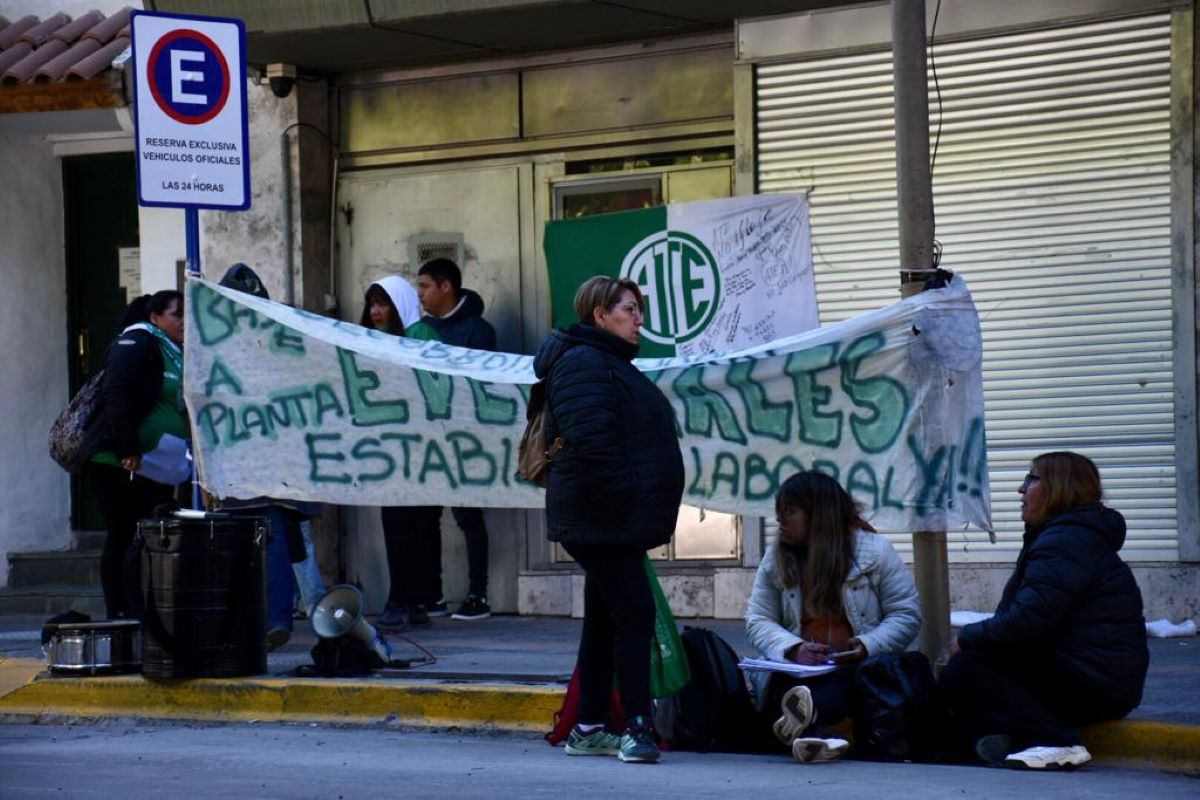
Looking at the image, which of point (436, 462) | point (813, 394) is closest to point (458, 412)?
point (436, 462)

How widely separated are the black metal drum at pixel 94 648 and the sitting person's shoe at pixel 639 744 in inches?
126

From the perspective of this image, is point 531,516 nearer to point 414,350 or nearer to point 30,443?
point 414,350

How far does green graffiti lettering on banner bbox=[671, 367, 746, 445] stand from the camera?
9344mm

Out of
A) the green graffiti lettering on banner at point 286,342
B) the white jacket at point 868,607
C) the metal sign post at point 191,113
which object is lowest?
the white jacket at point 868,607

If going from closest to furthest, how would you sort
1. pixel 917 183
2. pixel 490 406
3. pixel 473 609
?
pixel 917 183 < pixel 490 406 < pixel 473 609

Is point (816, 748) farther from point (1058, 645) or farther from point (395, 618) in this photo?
point (395, 618)

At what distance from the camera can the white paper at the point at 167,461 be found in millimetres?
10461

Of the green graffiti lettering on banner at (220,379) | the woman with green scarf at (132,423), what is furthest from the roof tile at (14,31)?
the green graffiti lettering on banner at (220,379)

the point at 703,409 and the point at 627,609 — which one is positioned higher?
the point at 703,409

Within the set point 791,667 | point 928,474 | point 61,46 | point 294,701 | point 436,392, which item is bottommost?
point 294,701

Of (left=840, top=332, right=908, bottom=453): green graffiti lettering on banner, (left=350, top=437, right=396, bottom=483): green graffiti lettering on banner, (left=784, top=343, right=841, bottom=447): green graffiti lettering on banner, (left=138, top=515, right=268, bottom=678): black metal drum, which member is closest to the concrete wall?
(left=350, top=437, right=396, bottom=483): green graffiti lettering on banner

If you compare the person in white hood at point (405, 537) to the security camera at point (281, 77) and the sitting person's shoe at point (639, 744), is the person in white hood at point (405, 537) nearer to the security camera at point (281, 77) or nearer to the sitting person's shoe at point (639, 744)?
the security camera at point (281, 77)

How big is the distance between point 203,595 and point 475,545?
2.85m

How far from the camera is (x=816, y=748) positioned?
302 inches
